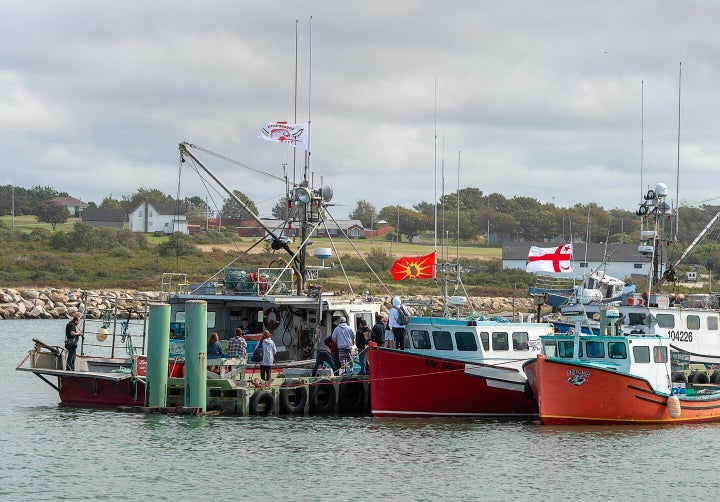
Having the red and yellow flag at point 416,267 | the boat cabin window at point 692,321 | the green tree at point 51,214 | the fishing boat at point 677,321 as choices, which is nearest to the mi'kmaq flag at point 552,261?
the fishing boat at point 677,321

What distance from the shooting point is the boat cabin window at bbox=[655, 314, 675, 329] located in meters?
38.5

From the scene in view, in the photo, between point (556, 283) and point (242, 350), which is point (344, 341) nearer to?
point (242, 350)

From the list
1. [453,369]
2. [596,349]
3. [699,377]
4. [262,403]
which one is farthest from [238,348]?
[699,377]

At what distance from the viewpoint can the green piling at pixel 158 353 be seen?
30.5 metres

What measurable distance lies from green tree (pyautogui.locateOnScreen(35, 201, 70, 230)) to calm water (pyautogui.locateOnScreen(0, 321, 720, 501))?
109067mm

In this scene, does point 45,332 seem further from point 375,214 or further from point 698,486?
point 375,214

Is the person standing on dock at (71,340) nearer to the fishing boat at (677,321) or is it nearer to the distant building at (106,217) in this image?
the fishing boat at (677,321)

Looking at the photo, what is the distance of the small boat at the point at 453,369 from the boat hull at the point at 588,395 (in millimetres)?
1333

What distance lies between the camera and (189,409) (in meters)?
30.6

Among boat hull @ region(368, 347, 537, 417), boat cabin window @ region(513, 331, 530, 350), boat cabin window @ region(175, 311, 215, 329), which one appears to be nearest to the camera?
boat hull @ region(368, 347, 537, 417)

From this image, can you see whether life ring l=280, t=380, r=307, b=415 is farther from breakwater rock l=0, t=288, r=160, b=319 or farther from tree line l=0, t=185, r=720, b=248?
tree line l=0, t=185, r=720, b=248

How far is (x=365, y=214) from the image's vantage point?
158500 mm

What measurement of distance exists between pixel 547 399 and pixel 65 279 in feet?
236

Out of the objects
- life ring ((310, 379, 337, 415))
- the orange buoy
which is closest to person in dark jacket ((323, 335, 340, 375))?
life ring ((310, 379, 337, 415))
